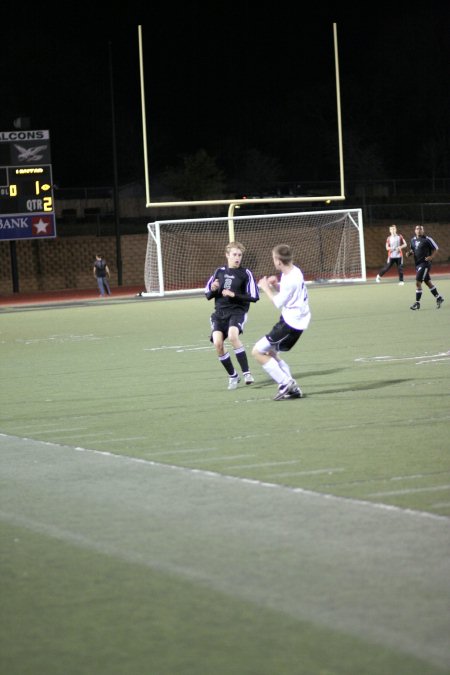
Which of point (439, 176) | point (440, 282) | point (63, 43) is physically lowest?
point (440, 282)

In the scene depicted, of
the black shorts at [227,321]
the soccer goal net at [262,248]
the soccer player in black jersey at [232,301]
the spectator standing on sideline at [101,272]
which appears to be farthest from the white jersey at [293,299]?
the soccer goal net at [262,248]

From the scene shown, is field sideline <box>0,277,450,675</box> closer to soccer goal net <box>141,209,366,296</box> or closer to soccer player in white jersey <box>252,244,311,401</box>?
soccer player in white jersey <box>252,244,311,401</box>

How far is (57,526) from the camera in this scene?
655 cm

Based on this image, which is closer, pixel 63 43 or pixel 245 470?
pixel 245 470

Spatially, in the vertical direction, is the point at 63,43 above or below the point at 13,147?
above

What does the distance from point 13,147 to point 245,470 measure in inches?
1147

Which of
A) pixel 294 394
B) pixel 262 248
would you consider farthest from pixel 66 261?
pixel 294 394

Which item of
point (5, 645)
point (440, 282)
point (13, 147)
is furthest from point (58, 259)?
point (5, 645)

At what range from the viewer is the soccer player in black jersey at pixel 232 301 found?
12891 mm

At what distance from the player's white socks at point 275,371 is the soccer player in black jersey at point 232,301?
1.39 meters

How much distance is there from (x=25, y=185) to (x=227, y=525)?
100ft

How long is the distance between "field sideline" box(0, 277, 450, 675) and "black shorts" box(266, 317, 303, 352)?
2.19ft

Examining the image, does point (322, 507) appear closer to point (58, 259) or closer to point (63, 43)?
point (58, 259)

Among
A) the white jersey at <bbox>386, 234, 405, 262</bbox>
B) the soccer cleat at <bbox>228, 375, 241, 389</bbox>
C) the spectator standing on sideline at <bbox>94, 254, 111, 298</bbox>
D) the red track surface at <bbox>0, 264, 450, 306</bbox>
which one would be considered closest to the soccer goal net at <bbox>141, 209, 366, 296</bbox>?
the red track surface at <bbox>0, 264, 450, 306</bbox>
